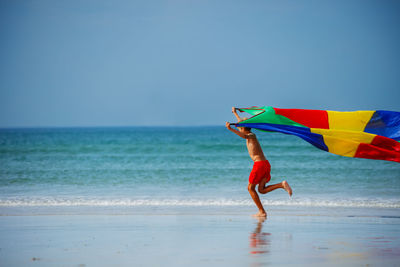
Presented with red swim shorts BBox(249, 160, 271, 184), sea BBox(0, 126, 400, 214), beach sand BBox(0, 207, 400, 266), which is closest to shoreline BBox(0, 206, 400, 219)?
beach sand BBox(0, 207, 400, 266)

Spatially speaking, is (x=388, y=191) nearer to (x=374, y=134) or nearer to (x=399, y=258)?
(x=374, y=134)

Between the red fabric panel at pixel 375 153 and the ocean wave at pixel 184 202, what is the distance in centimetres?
284

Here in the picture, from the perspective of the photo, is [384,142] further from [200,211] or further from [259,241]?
[200,211]

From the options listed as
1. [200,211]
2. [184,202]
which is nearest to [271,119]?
[200,211]

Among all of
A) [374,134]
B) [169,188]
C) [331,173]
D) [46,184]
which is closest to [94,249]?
[374,134]

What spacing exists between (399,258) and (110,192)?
8472mm

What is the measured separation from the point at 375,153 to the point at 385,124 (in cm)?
82

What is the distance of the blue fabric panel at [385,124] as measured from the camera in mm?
8438

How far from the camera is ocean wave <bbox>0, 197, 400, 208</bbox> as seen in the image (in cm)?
1066

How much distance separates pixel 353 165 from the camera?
810 inches

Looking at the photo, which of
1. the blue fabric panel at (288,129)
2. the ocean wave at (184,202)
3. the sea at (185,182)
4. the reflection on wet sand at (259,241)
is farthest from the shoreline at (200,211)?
the reflection on wet sand at (259,241)

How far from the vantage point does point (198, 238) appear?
689 centimetres

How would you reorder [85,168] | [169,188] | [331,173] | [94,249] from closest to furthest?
1. [94,249]
2. [169,188]
3. [331,173]
4. [85,168]

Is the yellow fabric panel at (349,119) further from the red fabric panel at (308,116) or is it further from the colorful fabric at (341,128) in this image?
the red fabric panel at (308,116)
